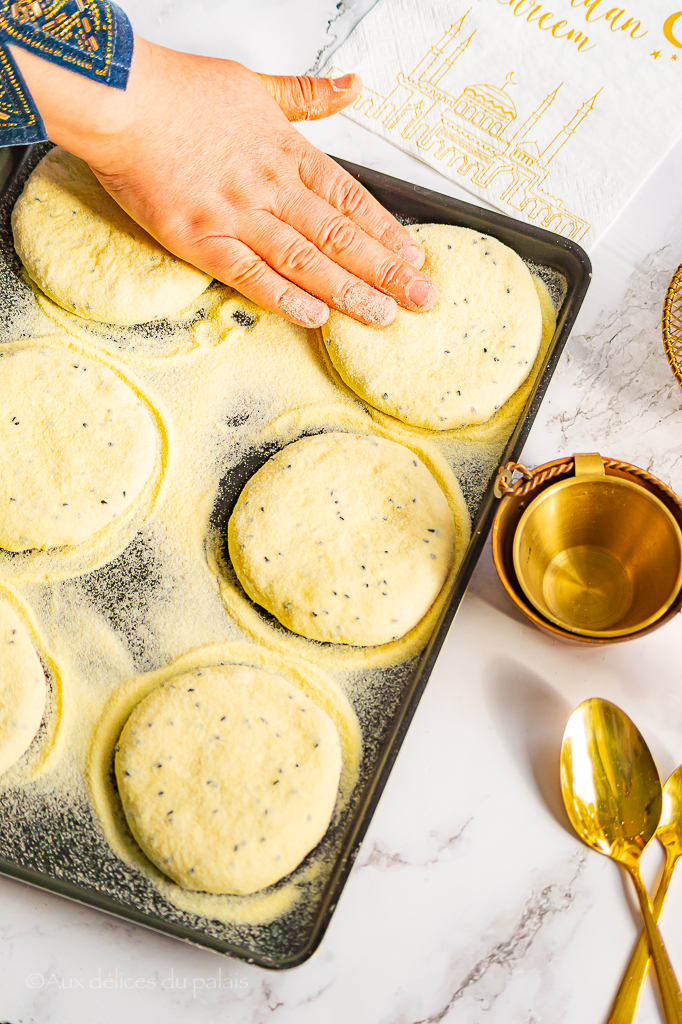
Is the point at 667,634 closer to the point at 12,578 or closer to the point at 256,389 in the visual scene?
the point at 256,389

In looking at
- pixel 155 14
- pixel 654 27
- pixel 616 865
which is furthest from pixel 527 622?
pixel 155 14

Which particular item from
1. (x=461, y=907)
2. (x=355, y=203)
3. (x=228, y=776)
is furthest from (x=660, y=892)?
(x=355, y=203)

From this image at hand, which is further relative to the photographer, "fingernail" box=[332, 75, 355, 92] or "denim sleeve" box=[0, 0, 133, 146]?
"fingernail" box=[332, 75, 355, 92]

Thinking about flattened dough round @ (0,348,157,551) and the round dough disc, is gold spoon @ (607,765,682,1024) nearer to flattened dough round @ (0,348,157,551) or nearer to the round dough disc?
the round dough disc

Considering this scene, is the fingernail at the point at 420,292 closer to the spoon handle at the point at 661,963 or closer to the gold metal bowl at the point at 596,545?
the gold metal bowl at the point at 596,545

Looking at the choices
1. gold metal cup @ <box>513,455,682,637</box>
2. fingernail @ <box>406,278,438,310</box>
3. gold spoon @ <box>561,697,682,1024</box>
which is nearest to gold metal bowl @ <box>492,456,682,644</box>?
gold metal cup @ <box>513,455,682,637</box>

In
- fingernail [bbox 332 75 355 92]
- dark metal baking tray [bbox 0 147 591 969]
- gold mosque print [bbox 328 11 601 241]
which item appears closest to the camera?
dark metal baking tray [bbox 0 147 591 969]
